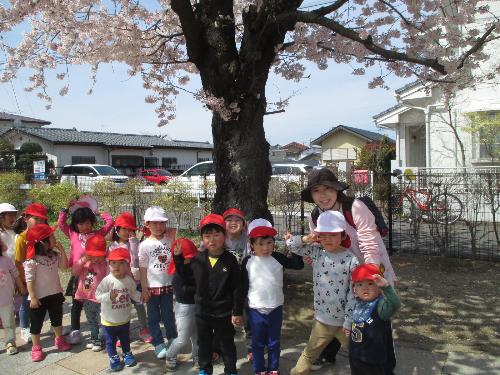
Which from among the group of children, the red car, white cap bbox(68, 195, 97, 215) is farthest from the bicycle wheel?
the red car

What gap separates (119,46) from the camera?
6422mm

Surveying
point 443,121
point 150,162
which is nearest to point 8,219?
point 443,121

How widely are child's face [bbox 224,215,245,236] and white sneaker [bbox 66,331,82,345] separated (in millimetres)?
1936

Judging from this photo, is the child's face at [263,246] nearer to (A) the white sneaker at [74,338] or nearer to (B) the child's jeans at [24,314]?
(A) the white sneaker at [74,338]

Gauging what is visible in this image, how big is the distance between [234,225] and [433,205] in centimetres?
433

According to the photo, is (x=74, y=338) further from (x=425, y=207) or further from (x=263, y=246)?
(x=425, y=207)

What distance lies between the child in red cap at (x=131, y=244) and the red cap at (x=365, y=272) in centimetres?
238

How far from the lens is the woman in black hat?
295cm

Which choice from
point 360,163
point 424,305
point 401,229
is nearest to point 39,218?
point 424,305

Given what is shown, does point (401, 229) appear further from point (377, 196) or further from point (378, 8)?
point (378, 8)

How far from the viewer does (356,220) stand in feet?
9.93

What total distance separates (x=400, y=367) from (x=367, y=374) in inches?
37.2

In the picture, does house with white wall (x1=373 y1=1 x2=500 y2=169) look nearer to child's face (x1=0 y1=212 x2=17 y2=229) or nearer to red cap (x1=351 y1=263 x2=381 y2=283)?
red cap (x1=351 y1=263 x2=381 y2=283)

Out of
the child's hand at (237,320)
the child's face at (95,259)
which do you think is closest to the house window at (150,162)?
the child's face at (95,259)
